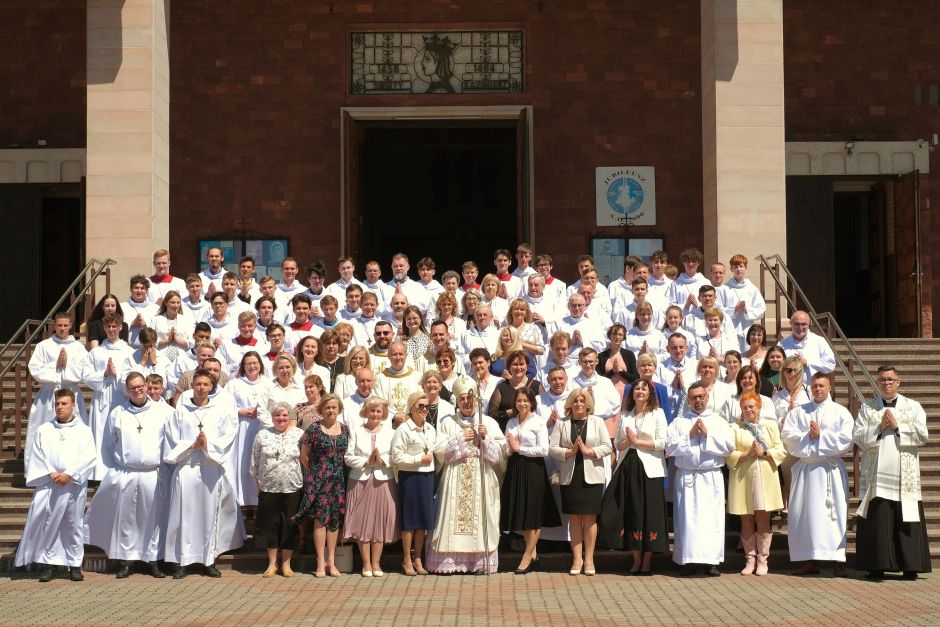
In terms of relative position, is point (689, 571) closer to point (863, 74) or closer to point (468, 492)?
point (468, 492)

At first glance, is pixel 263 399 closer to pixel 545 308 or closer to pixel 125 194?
pixel 545 308

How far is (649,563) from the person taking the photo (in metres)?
12.2

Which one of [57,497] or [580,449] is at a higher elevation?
[580,449]

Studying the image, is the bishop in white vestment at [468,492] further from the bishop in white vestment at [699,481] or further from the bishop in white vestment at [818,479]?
the bishop in white vestment at [818,479]

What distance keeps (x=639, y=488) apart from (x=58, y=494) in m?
4.93

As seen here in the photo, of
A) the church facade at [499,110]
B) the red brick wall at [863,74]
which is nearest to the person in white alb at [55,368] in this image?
the church facade at [499,110]

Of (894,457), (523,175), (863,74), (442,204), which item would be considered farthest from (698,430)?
(442,204)

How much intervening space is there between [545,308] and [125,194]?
5.45m

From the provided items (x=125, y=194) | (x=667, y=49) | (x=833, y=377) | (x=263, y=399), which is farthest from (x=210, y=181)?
(x=833, y=377)

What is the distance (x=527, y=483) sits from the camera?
40.2 ft

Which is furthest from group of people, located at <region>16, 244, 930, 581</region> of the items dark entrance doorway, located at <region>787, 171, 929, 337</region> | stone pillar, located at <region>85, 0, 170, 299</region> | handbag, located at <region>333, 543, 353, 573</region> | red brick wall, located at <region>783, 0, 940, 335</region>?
red brick wall, located at <region>783, 0, 940, 335</region>

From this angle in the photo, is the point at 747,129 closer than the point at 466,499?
No

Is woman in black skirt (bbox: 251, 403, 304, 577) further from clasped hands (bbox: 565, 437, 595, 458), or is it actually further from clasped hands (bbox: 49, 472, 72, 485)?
clasped hands (bbox: 565, 437, 595, 458)

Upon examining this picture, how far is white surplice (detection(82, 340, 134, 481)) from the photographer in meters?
13.8
